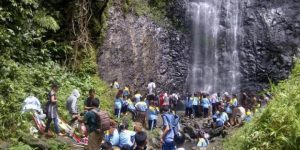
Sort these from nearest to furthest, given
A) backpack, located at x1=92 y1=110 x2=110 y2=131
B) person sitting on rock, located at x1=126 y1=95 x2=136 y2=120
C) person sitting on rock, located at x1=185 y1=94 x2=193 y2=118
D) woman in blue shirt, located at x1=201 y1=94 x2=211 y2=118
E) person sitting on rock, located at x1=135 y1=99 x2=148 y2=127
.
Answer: backpack, located at x1=92 y1=110 x2=110 y2=131, person sitting on rock, located at x1=135 y1=99 x2=148 y2=127, person sitting on rock, located at x1=126 y1=95 x2=136 y2=120, woman in blue shirt, located at x1=201 y1=94 x2=211 y2=118, person sitting on rock, located at x1=185 y1=94 x2=193 y2=118

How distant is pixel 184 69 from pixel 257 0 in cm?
690

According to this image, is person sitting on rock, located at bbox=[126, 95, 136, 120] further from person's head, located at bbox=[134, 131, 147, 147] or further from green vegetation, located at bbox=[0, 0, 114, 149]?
person's head, located at bbox=[134, 131, 147, 147]

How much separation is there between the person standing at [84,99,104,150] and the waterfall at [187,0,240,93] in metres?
17.5

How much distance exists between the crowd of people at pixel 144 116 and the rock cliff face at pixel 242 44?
2091 mm

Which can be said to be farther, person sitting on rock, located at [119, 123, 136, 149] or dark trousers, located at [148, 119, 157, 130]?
dark trousers, located at [148, 119, 157, 130]

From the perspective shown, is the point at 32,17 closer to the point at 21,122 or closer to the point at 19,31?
the point at 19,31

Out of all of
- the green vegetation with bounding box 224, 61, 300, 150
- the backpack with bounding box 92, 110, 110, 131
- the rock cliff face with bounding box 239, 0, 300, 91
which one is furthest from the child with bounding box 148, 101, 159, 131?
the rock cliff face with bounding box 239, 0, 300, 91

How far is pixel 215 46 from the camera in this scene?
84.7 ft

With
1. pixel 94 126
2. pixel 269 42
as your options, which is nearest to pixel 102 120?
pixel 94 126

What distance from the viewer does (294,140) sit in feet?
18.6

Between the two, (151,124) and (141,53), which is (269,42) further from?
(151,124)

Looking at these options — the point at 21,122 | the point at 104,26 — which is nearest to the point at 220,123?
the point at 104,26

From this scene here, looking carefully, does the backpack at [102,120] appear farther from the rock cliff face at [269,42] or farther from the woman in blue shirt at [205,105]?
the rock cliff face at [269,42]

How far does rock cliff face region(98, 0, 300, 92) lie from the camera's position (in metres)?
21.9
